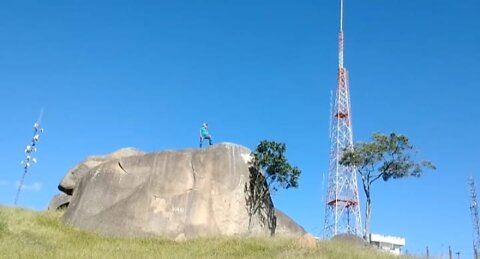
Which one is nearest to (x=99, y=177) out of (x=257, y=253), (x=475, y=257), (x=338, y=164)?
(x=257, y=253)

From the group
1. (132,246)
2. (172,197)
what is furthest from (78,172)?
(132,246)

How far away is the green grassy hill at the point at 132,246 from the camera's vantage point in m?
19.5

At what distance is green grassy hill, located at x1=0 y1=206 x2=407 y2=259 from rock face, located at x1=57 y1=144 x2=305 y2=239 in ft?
4.68

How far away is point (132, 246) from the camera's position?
76.8 feet

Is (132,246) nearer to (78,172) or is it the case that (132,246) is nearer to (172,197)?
(172,197)

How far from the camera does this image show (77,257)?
17703mm

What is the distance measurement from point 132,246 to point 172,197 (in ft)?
17.1

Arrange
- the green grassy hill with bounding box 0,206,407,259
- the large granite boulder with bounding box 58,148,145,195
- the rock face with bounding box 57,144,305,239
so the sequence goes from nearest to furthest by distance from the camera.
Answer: the green grassy hill with bounding box 0,206,407,259 → the rock face with bounding box 57,144,305,239 → the large granite boulder with bounding box 58,148,145,195

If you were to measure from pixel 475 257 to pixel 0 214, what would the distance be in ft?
83.2

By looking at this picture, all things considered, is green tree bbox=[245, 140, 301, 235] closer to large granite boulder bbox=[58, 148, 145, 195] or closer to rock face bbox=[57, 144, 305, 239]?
rock face bbox=[57, 144, 305, 239]

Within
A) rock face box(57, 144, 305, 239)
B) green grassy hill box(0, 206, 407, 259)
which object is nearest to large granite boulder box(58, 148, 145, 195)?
rock face box(57, 144, 305, 239)

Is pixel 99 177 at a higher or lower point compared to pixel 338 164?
lower

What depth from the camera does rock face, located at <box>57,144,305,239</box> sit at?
27.6m

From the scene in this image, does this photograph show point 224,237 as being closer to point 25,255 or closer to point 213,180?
point 213,180
